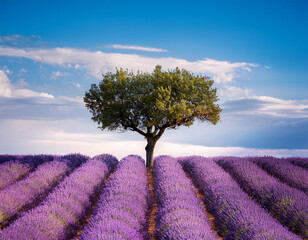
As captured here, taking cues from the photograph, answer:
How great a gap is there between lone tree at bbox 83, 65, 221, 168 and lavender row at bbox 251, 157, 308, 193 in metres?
2.76

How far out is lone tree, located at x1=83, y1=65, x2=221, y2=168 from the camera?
11.9 meters

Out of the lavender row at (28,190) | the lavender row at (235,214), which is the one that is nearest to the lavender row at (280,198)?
the lavender row at (235,214)

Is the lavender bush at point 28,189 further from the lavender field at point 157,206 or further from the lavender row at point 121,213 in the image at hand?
the lavender row at point 121,213

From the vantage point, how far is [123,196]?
6.49 m

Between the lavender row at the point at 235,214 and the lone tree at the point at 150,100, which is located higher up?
the lone tree at the point at 150,100

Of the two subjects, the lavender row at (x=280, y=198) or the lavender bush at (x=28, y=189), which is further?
the lavender bush at (x=28, y=189)

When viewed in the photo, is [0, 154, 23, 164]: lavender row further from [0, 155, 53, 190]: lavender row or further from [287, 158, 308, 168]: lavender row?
[287, 158, 308, 168]: lavender row

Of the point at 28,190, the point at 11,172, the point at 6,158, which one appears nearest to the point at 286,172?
the point at 28,190

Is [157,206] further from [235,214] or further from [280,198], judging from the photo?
[280,198]

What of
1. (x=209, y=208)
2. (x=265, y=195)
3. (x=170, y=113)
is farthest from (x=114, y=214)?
(x=170, y=113)

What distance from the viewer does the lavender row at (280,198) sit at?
590cm

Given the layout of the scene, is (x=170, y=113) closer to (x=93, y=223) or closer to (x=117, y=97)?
(x=117, y=97)

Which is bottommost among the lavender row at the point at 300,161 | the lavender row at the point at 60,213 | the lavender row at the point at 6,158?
the lavender row at the point at 6,158

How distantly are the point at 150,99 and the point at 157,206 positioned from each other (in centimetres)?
556
